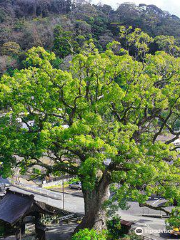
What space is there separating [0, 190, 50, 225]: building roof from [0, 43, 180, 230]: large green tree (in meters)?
1.67

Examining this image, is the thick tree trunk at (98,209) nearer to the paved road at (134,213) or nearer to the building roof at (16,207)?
the building roof at (16,207)

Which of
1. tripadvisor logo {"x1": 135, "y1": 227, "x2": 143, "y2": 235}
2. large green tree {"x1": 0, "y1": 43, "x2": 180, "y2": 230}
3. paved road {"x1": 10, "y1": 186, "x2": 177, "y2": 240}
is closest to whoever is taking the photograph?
large green tree {"x1": 0, "y1": 43, "x2": 180, "y2": 230}

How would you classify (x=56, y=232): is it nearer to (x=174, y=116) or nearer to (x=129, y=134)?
(x=129, y=134)

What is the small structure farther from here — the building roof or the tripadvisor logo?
the tripadvisor logo

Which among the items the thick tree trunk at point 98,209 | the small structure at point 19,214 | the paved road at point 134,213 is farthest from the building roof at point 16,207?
the paved road at point 134,213

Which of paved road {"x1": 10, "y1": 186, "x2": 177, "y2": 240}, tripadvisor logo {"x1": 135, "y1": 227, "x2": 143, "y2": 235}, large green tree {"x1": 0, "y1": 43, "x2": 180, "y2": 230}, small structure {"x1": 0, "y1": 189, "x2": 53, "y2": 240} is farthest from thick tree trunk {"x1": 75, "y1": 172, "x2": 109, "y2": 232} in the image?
paved road {"x1": 10, "y1": 186, "x2": 177, "y2": 240}

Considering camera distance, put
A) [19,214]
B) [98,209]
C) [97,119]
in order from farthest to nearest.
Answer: [98,209] → [19,214] → [97,119]

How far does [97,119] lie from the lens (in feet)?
40.4

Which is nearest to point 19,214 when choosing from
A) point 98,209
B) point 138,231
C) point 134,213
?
point 98,209

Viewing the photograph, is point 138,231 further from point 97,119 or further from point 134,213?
point 97,119

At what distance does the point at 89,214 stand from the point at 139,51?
9.33 metres

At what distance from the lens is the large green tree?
12.0 m

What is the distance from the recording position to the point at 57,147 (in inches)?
543

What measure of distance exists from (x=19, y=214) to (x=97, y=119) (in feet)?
18.0
